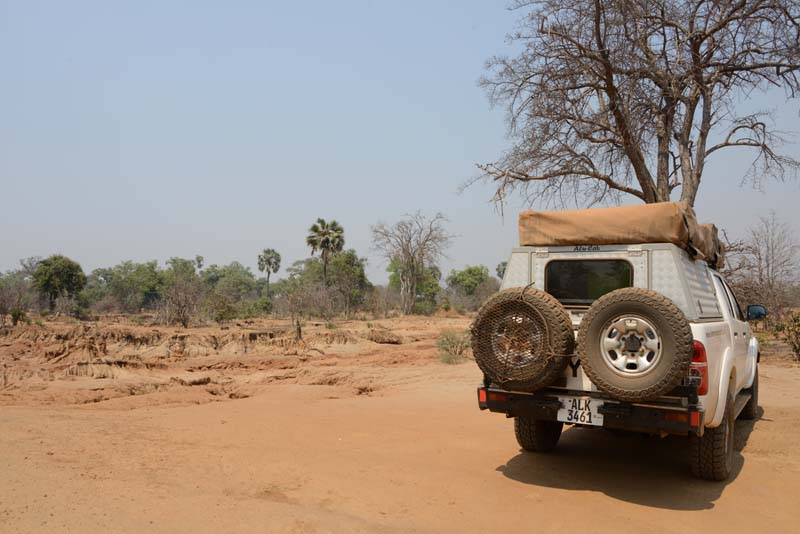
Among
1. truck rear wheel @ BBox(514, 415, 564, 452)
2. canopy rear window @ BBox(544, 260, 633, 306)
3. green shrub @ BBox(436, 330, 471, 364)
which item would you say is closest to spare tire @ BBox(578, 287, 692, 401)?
canopy rear window @ BBox(544, 260, 633, 306)

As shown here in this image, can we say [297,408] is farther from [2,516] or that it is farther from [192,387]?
[2,516]

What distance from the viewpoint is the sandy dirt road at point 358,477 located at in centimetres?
424

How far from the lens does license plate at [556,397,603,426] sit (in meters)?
4.74

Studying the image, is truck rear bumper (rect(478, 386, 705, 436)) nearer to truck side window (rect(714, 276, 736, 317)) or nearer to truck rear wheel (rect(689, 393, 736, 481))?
truck rear wheel (rect(689, 393, 736, 481))

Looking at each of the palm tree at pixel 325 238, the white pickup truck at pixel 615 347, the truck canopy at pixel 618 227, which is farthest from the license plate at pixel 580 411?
the palm tree at pixel 325 238

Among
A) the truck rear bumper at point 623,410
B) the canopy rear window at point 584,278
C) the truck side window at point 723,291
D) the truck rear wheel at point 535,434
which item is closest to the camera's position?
the truck rear bumper at point 623,410

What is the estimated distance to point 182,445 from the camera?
6297 millimetres

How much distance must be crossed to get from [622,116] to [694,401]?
11.0m

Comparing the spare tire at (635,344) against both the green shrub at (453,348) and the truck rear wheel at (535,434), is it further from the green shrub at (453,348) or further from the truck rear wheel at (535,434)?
the green shrub at (453,348)

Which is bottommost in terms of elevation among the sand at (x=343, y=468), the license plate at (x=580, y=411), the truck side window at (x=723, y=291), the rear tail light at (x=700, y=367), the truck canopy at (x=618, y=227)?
the sand at (x=343, y=468)

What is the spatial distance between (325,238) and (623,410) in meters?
44.1

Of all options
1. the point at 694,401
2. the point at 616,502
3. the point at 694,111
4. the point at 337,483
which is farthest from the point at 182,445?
the point at 694,111

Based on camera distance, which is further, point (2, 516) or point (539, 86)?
point (539, 86)

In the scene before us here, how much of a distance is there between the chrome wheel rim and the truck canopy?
116 cm
